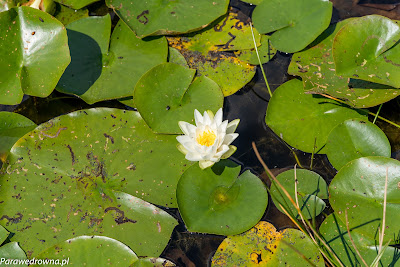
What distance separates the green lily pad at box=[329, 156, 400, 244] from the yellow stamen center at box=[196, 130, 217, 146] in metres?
0.91

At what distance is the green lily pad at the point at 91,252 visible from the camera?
7.63 ft

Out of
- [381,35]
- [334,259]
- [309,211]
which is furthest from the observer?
[381,35]

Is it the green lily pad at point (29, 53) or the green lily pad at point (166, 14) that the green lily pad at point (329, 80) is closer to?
the green lily pad at point (166, 14)

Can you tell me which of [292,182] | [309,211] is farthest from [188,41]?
[309,211]

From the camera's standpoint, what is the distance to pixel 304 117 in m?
2.77

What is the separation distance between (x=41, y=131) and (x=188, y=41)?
1.47 m

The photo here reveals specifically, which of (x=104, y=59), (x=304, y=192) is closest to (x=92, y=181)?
(x=104, y=59)

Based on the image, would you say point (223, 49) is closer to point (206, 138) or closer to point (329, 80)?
point (329, 80)

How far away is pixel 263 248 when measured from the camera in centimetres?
240

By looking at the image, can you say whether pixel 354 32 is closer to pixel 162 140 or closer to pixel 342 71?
pixel 342 71

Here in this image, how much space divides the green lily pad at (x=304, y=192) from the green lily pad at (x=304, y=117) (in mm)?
237

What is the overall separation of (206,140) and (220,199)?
44cm

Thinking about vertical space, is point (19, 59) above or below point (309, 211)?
above

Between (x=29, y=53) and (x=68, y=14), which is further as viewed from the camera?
(x=68, y=14)
